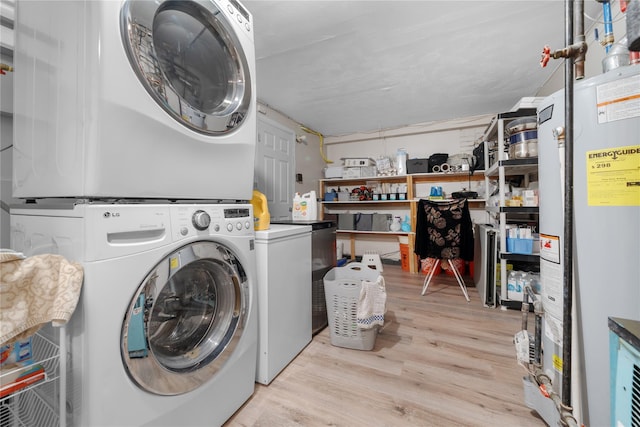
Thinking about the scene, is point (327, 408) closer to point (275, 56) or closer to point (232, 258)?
point (232, 258)

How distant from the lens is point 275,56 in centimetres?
211

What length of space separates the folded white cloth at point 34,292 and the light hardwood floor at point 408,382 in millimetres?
856

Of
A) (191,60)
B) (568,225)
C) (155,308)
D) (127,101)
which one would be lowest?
(155,308)

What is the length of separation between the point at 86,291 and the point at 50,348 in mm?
281

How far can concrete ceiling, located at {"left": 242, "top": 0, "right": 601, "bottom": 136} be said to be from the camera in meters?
1.62

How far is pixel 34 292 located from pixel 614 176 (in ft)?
5.45

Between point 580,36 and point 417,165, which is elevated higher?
point 417,165

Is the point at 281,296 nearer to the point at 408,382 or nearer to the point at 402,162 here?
the point at 408,382

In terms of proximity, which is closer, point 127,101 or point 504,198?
point 127,101

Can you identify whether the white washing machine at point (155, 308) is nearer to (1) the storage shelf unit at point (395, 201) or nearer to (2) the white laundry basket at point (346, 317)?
(2) the white laundry basket at point (346, 317)

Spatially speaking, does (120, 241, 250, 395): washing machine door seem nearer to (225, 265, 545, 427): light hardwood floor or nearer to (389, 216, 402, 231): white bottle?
(225, 265, 545, 427): light hardwood floor

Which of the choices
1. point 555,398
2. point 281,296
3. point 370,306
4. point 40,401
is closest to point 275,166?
point 281,296

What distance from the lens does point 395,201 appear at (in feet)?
12.4

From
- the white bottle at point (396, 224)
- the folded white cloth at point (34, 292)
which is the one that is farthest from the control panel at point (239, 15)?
the white bottle at point (396, 224)
